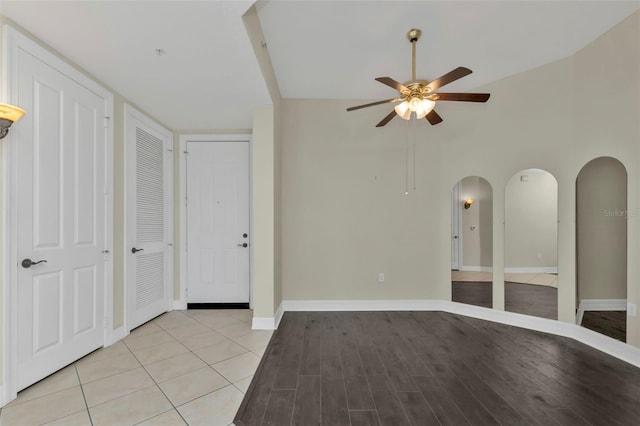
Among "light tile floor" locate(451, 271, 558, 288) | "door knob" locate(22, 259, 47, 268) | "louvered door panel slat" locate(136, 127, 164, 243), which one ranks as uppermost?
"louvered door panel slat" locate(136, 127, 164, 243)

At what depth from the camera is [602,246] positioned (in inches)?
111

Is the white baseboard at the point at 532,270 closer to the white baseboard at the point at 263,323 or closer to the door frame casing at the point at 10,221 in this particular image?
the white baseboard at the point at 263,323

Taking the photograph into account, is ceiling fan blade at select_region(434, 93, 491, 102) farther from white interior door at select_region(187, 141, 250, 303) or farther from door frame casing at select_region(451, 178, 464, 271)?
white interior door at select_region(187, 141, 250, 303)

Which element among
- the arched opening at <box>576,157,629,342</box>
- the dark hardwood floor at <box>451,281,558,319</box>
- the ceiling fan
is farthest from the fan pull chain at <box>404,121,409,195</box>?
the arched opening at <box>576,157,629,342</box>

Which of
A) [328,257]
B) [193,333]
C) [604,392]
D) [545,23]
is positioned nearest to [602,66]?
[545,23]

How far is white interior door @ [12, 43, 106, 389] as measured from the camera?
204cm

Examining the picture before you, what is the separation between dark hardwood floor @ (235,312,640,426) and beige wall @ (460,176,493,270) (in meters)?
0.87

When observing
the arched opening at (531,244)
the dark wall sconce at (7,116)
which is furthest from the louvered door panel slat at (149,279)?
the arched opening at (531,244)

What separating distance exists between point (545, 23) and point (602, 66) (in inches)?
31.1

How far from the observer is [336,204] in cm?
399

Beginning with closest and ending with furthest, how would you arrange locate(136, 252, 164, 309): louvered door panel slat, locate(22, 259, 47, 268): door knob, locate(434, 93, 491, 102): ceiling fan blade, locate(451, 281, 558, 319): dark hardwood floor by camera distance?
locate(22, 259, 47, 268): door knob < locate(434, 93, 491, 102): ceiling fan blade < locate(451, 281, 558, 319): dark hardwood floor < locate(136, 252, 164, 309): louvered door panel slat

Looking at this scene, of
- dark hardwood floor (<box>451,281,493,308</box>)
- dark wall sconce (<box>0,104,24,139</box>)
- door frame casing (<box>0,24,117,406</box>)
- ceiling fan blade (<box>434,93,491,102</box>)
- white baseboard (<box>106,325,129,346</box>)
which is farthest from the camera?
dark hardwood floor (<box>451,281,493,308</box>)

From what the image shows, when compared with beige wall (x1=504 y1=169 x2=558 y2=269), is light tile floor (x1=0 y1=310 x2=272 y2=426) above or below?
below

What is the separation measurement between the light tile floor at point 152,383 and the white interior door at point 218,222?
89cm
